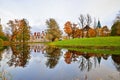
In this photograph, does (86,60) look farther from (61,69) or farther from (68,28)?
(68,28)

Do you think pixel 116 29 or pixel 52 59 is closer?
pixel 52 59

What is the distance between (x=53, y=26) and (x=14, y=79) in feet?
302

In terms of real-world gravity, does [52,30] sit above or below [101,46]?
above

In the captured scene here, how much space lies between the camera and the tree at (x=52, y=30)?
342 ft

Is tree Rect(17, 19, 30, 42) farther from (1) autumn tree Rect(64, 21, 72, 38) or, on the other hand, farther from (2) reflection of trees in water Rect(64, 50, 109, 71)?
(2) reflection of trees in water Rect(64, 50, 109, 71)

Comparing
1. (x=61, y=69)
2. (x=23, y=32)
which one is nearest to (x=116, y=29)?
(x=23, y=32)

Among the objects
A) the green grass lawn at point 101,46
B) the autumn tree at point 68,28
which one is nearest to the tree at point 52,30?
the autumn tree at point 68,28

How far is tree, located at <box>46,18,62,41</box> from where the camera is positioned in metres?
104

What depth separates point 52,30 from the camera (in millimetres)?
104750

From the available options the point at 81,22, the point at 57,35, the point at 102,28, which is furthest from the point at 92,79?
the point at 102,28

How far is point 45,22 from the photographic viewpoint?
108812 millimetres

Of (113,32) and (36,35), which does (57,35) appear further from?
(36,35)

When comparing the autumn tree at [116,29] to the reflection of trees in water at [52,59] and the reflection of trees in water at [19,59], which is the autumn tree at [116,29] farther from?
the reflection of trees in water at [52,59]

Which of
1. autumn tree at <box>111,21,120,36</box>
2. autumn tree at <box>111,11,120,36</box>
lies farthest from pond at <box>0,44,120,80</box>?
autumn tree at <box>111,11,120,36</box>
